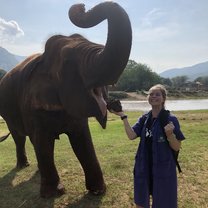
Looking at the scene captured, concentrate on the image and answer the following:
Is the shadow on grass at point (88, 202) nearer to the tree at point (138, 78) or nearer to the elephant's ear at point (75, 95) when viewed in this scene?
the elephant's ear at point (75, 95)

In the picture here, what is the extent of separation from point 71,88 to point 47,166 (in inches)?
63.1

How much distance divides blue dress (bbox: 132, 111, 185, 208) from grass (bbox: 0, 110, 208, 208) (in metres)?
1.28

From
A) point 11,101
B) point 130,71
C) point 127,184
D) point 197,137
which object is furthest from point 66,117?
point 130,71

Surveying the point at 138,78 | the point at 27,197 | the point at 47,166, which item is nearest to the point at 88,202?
the point at 47,166

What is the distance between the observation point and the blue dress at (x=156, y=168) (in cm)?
353

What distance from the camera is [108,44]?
3.05 meters

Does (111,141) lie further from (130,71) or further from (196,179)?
(130,71)

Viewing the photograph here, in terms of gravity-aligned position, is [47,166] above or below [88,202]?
above

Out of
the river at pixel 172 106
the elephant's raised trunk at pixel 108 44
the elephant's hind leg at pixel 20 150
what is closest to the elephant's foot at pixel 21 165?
the elephant's hind leg at pixel 20 150

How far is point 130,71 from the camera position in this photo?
242 ft

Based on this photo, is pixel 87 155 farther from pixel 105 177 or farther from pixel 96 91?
pixel 96 91

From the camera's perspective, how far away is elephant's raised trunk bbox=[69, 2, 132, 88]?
9.78 feet

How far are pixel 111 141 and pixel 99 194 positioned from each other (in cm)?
429

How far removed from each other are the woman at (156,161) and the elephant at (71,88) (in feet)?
1.66
